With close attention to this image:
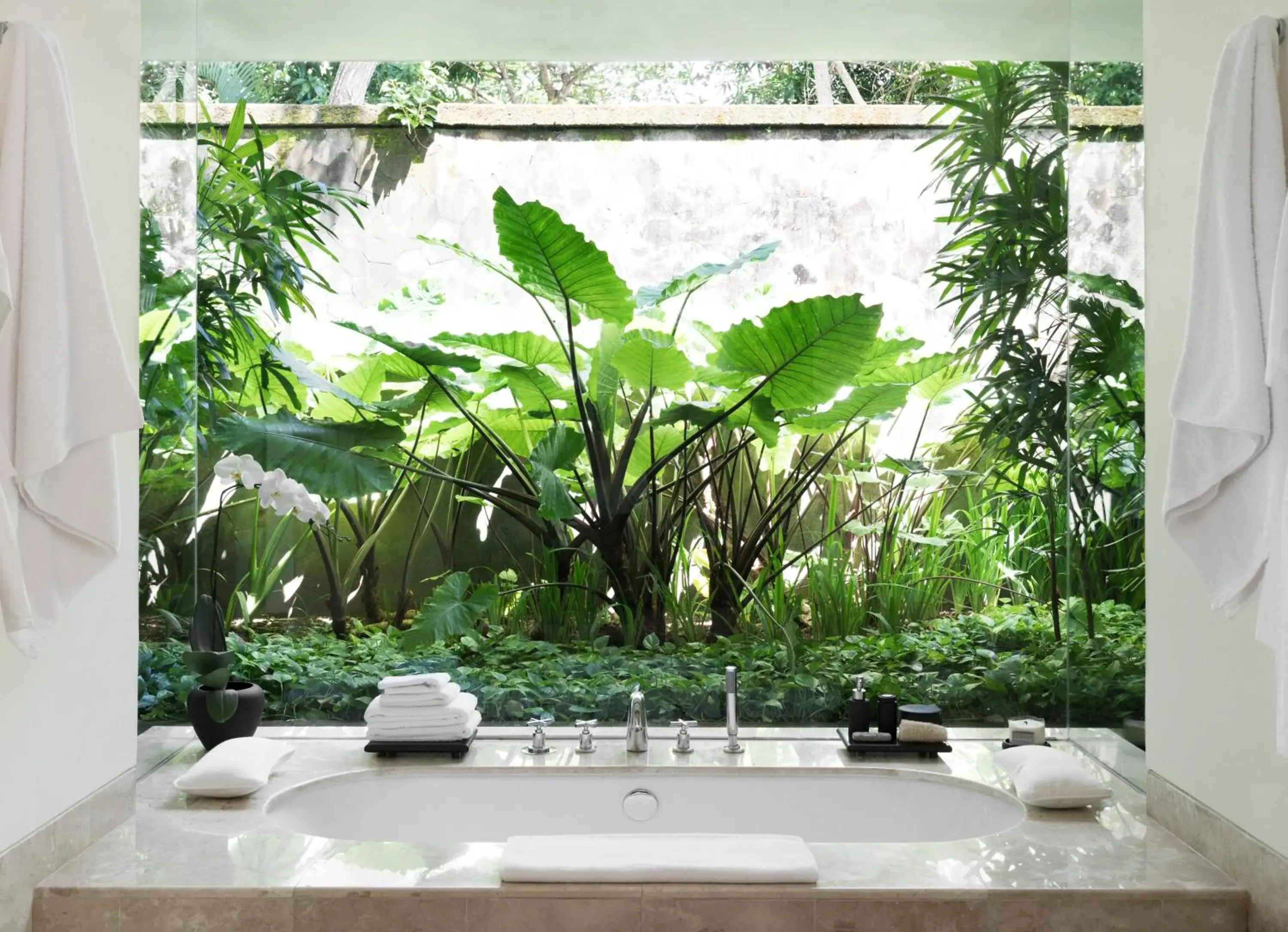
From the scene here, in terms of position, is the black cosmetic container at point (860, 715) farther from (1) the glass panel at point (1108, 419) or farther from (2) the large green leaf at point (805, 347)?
(2) the large green leaf at point (805, 347)

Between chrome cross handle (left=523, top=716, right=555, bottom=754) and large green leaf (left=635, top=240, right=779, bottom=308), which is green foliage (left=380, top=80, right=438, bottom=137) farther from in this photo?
chrome cross handle (left=523, top=716, right=555, bottom=754)

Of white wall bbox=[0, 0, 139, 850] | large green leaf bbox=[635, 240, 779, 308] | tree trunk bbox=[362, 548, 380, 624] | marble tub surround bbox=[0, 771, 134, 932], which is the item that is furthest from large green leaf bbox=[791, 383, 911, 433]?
marble tub surround bbox=[0, 771, 134, 932]

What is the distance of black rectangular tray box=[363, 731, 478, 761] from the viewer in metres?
2.78

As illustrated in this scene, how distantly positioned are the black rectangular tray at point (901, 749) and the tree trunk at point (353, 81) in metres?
2.52

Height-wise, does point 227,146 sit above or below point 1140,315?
above

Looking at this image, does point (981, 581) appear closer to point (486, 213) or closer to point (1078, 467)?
point (1078, 467)

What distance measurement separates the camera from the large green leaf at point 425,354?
299cm

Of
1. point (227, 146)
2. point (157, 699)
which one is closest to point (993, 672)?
point (157, 699)

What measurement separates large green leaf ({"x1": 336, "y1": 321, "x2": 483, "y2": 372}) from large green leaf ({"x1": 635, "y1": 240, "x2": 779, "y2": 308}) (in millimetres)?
565

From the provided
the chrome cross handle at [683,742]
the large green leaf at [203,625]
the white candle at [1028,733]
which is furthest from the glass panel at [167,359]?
the white candle at [1028,733]

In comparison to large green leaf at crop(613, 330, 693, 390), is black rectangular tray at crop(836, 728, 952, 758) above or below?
below

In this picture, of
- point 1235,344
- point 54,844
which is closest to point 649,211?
point 1235,344

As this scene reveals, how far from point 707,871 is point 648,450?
159 cm

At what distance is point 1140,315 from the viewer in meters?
2.41
